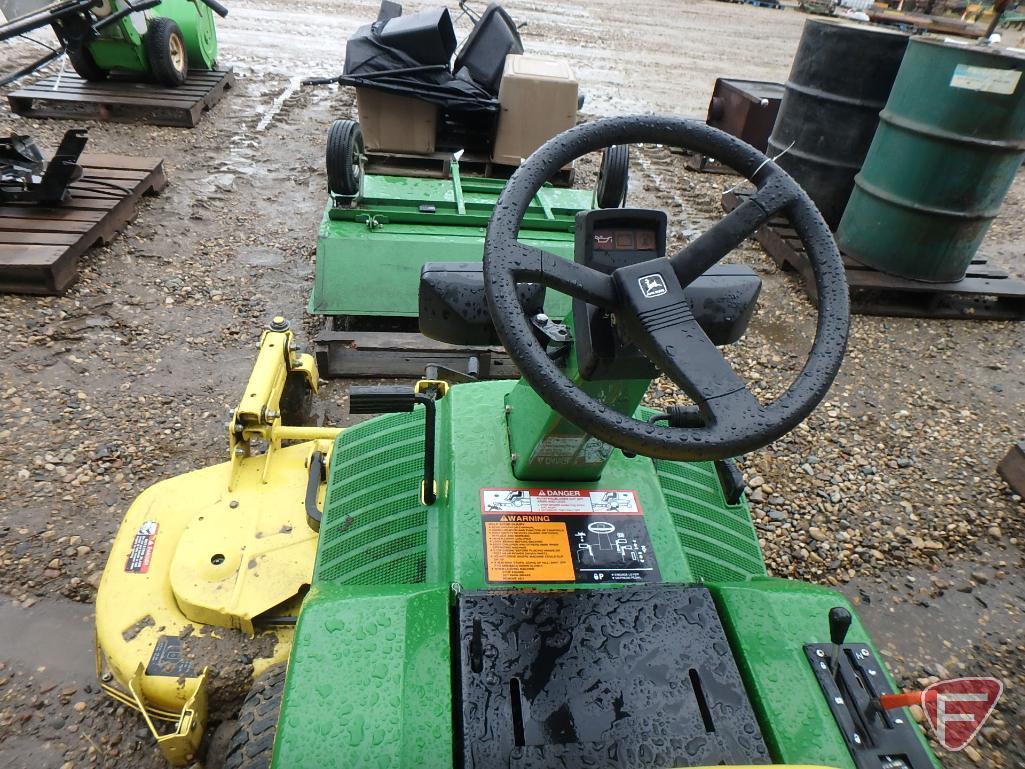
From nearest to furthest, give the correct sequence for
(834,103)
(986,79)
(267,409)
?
(267,409)
(986,79)
(834,103)

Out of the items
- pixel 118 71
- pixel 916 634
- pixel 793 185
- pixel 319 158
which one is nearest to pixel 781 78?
pixel 319 158

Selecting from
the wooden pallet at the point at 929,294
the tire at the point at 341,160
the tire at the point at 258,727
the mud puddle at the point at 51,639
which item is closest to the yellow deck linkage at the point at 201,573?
the tire at the point at 258,727

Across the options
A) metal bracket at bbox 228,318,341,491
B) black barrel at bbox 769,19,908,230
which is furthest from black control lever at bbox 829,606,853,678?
black barrel at bbox 769,19,908,230

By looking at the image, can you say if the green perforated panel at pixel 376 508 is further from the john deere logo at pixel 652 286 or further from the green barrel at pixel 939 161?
the green barrel at pixel 939 161

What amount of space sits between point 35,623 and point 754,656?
2260 mm

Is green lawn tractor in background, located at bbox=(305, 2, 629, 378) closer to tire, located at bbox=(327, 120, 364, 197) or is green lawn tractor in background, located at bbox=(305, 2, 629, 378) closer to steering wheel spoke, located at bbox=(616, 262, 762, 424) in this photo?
tire, located at bbox=(327, 120, 364, 197)

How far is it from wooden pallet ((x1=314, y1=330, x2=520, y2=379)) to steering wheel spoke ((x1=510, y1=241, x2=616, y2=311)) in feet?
6.84

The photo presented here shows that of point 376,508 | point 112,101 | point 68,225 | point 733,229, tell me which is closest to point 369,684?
point 376,508

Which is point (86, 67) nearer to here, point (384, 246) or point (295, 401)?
point (384, 246)

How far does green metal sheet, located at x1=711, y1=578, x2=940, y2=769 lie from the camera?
3.38ft

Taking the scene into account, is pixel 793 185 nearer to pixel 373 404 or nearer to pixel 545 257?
pixel 545 257

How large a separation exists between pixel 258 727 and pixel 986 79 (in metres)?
4.60

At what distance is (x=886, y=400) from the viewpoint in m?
3.61

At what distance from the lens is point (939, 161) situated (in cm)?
402
